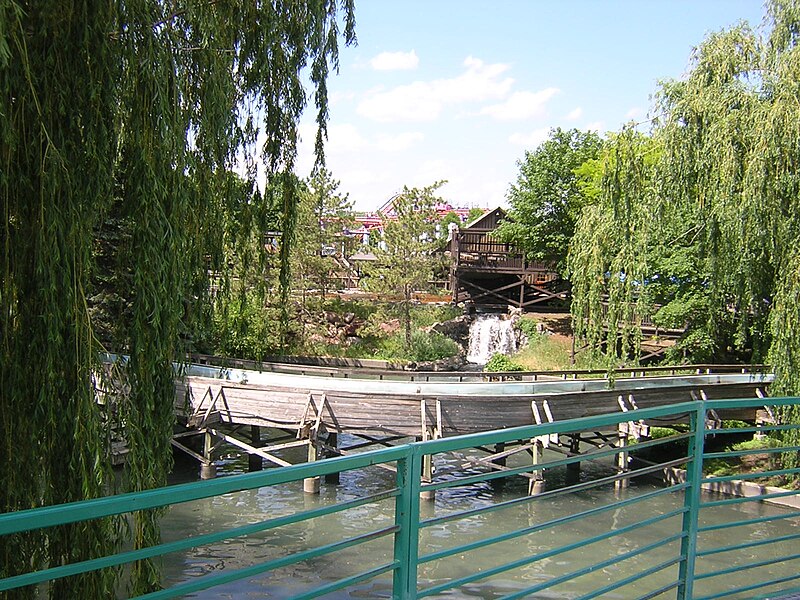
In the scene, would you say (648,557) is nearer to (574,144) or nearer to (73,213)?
(73,213)

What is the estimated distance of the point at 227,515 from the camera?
1280cm

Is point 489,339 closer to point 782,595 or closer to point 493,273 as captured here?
point 493,273

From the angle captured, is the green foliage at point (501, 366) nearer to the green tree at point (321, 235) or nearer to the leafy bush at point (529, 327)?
the leafy bush at point (529, 327)

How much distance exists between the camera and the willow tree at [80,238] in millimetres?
3283

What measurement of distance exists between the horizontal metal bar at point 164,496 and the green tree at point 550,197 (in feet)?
109

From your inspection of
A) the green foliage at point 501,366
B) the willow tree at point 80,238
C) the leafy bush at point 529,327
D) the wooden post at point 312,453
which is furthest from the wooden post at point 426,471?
the leafy bush at point 529,327

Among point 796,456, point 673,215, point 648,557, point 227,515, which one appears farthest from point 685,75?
point 227,515

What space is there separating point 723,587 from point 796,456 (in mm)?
3862

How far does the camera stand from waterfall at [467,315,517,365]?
3197 cm

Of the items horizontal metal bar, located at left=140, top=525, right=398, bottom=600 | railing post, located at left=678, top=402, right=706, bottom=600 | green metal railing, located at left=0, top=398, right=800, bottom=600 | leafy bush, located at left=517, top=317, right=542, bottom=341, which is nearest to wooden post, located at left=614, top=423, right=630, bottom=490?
green metal railing, located at left=0, top=398, right=800, bottom=600

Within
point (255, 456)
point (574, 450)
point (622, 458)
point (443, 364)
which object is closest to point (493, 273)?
point (443, 364)

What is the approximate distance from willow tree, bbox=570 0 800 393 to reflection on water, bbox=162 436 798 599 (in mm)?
3200

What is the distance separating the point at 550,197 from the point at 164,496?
35568 millimetres

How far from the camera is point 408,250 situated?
29.5 meters
